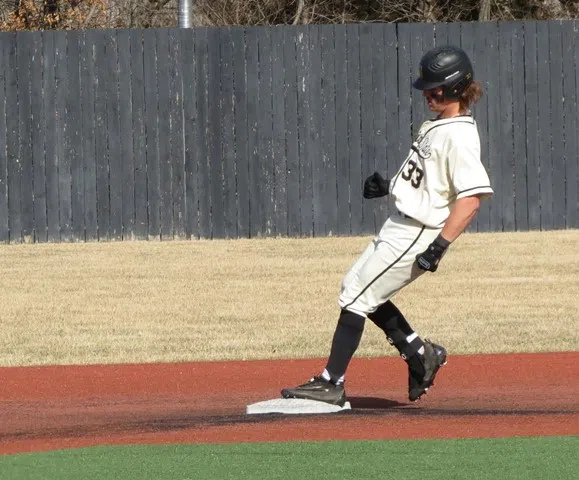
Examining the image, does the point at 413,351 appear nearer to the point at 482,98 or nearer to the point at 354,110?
the point at 354,110

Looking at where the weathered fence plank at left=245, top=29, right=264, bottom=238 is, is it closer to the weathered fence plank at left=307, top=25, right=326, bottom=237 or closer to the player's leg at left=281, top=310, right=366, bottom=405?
the weathered fence plank at left=307, top=25, right=326, bottom=237

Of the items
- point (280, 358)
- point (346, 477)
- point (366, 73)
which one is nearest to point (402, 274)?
point (346, 477)

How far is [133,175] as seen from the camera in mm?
16938

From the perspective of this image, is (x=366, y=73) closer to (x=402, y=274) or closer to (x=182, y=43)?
(x=182, y=43)

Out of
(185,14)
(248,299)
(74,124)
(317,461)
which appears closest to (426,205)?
(317,461)

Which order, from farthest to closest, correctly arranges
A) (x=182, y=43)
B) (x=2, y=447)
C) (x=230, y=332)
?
(x=182, y=43)
(x=230, y=332)
(x=2, y=447)

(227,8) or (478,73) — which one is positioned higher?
(227,8)

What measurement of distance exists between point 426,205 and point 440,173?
0.56ft

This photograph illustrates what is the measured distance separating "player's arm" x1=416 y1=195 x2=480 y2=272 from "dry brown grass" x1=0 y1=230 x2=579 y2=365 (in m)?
2.90

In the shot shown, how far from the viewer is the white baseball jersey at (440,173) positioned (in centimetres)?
685

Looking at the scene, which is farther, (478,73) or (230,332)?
(478,73)

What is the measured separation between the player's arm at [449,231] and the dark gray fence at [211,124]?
10062 millimetres

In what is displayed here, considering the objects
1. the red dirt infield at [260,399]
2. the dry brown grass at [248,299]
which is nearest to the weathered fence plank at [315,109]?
the dry brown grass at [248,299]

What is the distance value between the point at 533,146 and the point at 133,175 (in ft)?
15.4
